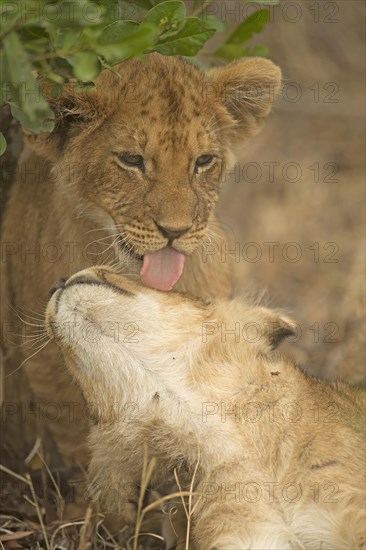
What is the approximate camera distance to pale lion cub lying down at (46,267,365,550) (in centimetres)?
284

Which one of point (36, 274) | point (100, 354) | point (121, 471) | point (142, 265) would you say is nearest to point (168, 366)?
point (100, 354)

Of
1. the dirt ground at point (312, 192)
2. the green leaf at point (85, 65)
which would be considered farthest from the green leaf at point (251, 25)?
the dirt ground at point (312, 192)

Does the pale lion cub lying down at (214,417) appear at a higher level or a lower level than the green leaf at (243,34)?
lower

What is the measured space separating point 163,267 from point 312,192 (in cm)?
371

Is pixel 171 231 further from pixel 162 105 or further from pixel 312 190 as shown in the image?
pixel 312 190

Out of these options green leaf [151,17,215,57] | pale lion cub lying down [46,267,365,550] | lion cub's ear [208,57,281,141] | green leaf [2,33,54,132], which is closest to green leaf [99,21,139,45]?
green leaf [2,33,54,132]

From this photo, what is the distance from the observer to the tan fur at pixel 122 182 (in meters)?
3.70

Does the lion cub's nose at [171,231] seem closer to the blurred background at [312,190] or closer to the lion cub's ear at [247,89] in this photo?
the lion cub's ear at [247,89]

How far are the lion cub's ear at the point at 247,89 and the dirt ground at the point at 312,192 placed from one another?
4.80 ft

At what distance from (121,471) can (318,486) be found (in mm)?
685

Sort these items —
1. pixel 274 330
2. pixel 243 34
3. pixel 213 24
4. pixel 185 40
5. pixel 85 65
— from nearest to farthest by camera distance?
pixel 85 65 < pixel 185 40 < pixel 274 330 < pixel 213 24 < pixel 243 34

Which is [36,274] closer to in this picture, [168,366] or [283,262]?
[168,366]

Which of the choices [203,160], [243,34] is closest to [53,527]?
[203,160]

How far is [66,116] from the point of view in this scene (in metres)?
3.87
